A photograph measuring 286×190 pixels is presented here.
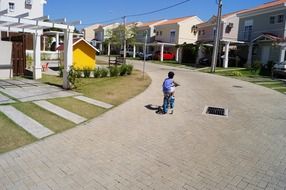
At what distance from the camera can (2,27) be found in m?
15.7

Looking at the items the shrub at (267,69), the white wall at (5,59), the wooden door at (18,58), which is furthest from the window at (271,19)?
the white wall at (5,59)

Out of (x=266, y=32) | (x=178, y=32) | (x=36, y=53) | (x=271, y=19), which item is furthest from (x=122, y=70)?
(x=178, y=32)

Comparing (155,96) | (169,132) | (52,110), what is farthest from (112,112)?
(155,96)

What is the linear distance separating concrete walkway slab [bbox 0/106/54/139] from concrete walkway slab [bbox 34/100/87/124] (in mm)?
931

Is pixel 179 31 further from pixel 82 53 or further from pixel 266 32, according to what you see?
pixel 82 53

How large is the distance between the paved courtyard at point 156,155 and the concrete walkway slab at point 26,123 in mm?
389

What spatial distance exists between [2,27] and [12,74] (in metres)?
2.71

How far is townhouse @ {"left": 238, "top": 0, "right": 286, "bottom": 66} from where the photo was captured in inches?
1094

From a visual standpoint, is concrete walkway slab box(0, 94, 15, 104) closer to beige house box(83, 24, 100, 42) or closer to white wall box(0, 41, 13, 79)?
white wall box(0, 41, 13, 79)

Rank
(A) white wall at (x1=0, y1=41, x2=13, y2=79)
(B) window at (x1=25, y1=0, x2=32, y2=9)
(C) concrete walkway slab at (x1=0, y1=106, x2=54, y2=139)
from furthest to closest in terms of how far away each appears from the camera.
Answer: (B) window at (x1=25, y1=0, x2=32, y2=9) → (A) white wall at (x1=0, y1=41, x2=13, y2=79) → (C) concrete walkway slab at (x1=0, y1=106, x2=54, y2=139)

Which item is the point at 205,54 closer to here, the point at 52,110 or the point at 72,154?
the point at 52,110

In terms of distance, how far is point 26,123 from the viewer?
7539mm

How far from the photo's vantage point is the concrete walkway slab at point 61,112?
8209 millimetres

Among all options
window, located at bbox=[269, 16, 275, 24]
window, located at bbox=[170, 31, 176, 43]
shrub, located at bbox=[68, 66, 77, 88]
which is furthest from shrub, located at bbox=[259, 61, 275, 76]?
window, located at bbox=[170, 31, 176, 43]
